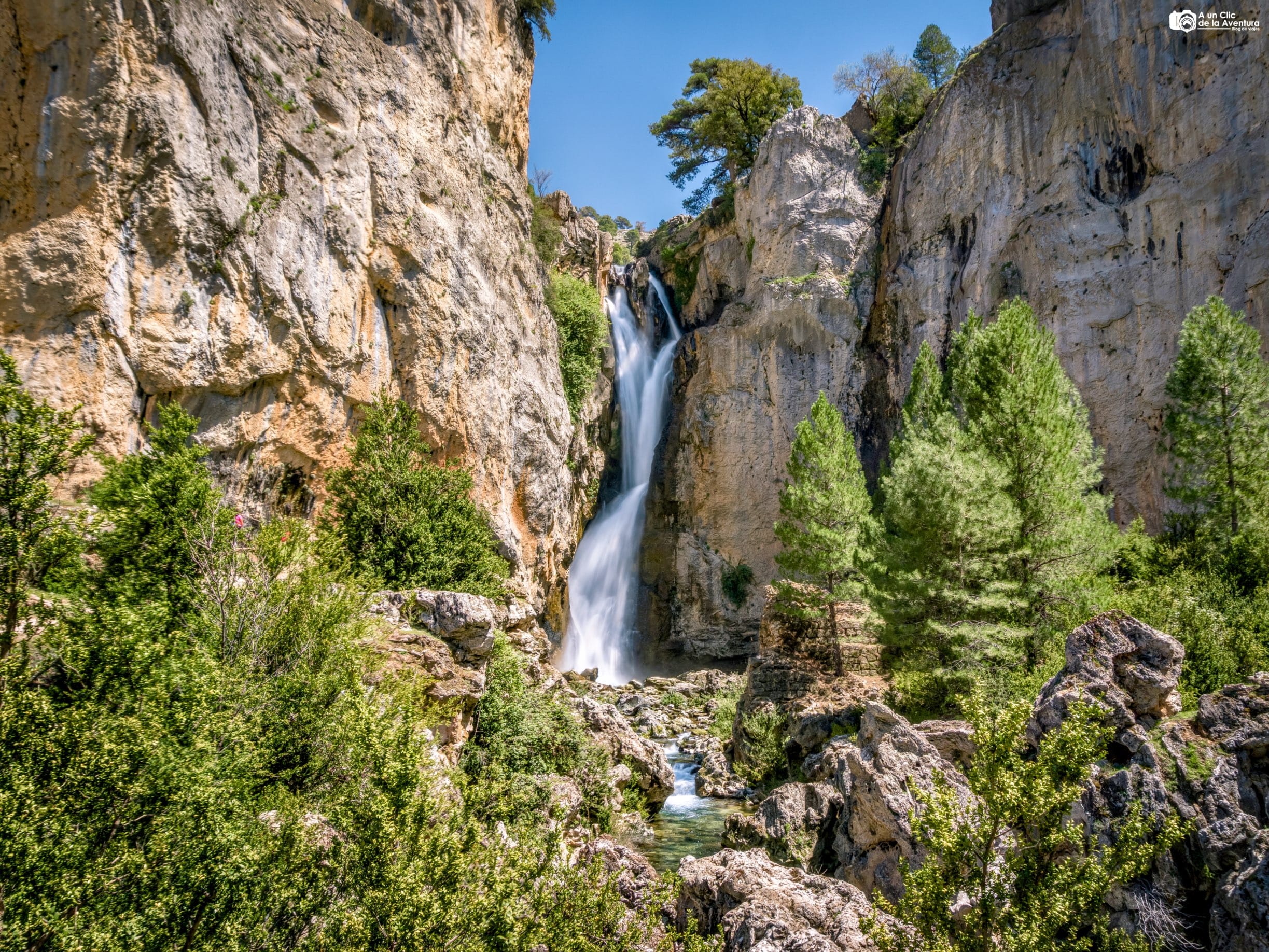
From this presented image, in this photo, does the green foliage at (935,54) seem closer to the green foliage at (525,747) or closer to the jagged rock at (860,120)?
the jagged rock at (860,120)

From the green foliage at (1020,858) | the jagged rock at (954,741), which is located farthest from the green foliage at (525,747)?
the green foliage at (1020,858)

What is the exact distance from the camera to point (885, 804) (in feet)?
32.6

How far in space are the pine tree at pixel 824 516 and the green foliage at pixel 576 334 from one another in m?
12.1

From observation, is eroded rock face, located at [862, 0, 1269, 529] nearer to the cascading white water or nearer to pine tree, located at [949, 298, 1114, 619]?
pine tree, located at [949, 298, 1114, 619]

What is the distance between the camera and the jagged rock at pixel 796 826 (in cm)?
1196

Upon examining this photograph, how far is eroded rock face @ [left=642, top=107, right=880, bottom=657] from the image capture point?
36281 mm

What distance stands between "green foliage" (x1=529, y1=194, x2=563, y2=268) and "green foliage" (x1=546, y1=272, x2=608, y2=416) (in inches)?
40.8

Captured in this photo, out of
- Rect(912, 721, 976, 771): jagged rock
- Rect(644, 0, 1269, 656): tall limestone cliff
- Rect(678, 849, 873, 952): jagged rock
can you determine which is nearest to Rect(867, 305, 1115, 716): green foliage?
Rect(912, 721, 976, 771): jagged rock

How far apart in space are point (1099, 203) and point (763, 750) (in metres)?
25.4

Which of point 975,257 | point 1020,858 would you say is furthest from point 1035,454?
point 975,257

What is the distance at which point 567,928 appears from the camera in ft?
22.0

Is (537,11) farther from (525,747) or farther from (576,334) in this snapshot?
(525,747)

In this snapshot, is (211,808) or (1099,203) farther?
(1099,203)

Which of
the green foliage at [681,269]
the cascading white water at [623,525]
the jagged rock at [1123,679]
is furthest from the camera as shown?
the green foliage at [681,269]
